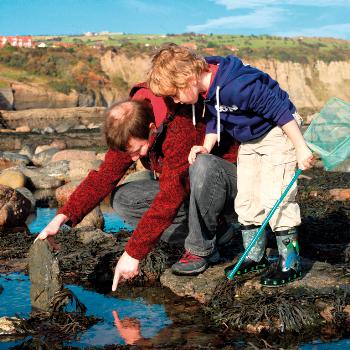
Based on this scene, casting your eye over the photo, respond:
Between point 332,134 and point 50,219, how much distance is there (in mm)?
5103

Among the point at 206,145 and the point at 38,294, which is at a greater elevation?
the point at 206,145

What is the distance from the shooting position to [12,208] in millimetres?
8352

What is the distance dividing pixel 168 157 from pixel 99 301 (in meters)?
1.11

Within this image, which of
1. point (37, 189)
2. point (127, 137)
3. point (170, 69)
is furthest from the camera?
point (37, 189)

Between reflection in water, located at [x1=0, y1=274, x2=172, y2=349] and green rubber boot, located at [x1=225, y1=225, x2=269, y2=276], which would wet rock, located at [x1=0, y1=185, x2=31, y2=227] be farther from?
green rubber boot, located at [x1=225, y1=225, x2=269, y2=276]

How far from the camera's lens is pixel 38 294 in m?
4.34

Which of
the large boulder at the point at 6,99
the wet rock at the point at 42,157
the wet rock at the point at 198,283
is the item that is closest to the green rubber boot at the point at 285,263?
the wet rock at the point at 198,283

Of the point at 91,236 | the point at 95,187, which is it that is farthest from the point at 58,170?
the point at 95,187

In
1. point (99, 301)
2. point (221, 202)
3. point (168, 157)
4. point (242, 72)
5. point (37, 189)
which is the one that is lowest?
point (37, 189)

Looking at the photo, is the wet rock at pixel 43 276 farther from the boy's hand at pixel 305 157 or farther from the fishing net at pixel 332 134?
the fishing net at pixel 332 134

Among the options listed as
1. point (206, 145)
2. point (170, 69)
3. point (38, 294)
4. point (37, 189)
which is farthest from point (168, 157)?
point (37, 189)

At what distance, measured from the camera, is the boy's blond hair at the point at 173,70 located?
398 cm

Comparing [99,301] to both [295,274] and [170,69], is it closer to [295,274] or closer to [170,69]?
[295,274]

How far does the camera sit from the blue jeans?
4.39m
